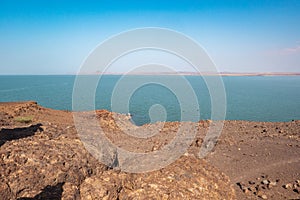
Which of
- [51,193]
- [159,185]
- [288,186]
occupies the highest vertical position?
[51,193]

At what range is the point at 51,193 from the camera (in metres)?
4.43

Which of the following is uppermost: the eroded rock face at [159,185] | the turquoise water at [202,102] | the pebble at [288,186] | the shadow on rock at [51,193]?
the shadow on rock at [51,193]

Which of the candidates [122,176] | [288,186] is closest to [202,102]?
[288,186]

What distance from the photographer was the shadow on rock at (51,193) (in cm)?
426

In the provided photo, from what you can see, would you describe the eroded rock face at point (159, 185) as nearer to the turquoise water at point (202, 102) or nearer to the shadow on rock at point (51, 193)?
the shadow on rock at point (51, 193)

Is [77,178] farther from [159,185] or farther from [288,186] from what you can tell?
[288,186]

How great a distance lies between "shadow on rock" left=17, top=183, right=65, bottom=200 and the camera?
14.0 ft

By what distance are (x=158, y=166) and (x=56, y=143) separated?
2.67m

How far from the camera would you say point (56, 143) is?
598cm

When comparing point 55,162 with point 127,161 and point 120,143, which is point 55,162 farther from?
point 120,143

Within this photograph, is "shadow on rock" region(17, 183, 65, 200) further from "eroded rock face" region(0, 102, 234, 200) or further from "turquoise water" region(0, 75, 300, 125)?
"turquoise water" region(0, 75, 300, 125)

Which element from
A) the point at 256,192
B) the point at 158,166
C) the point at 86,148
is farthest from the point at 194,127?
the point at 86,148

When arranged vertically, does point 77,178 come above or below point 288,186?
above

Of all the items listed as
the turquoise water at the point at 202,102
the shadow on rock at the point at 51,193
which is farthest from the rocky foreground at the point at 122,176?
the turquoise water at the point at 202,102
